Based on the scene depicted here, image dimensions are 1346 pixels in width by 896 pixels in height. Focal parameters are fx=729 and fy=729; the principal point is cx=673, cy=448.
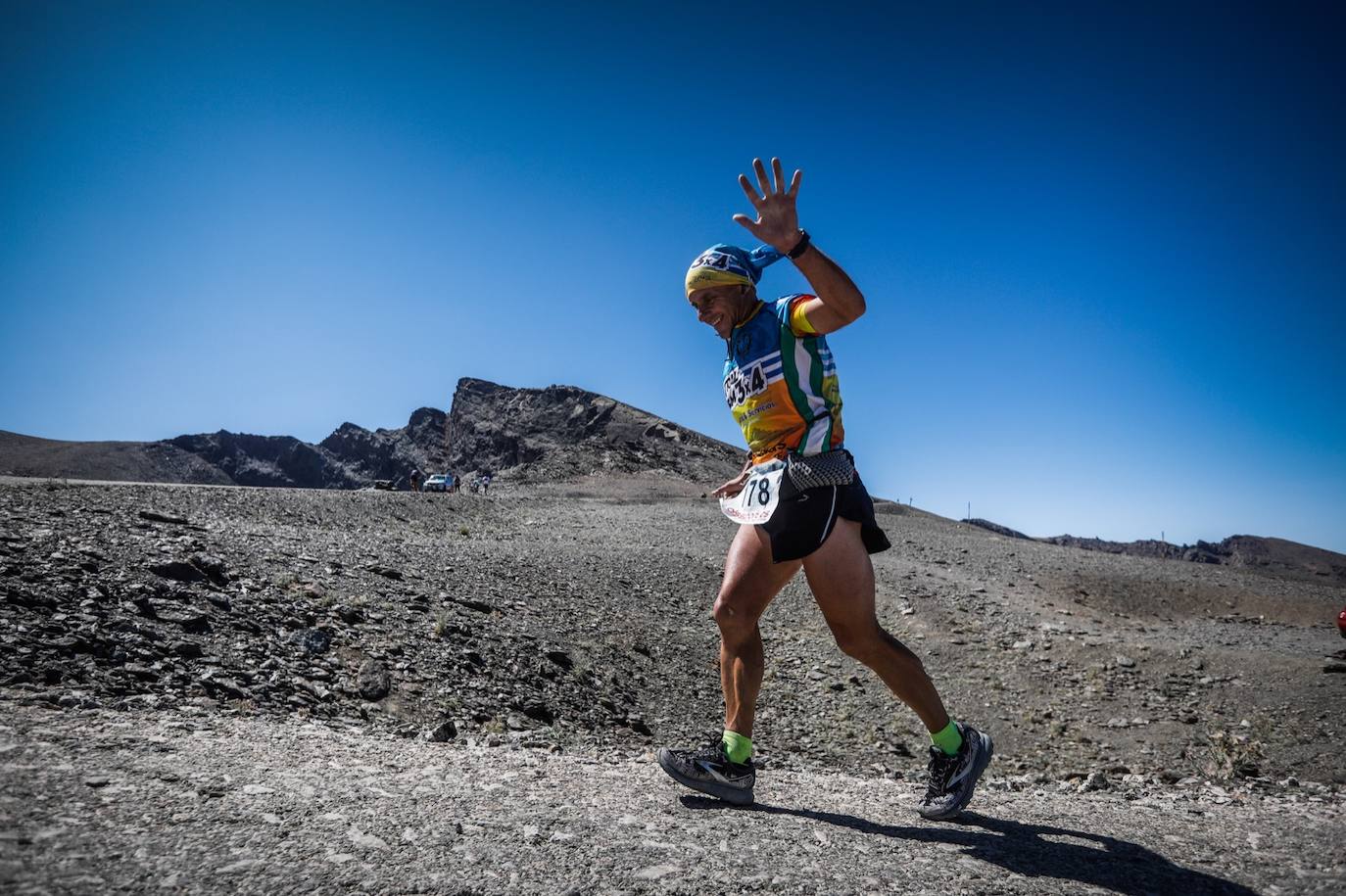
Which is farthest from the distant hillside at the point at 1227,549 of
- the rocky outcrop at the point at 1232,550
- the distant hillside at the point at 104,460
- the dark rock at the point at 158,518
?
the distant hillside at the point at 104,460

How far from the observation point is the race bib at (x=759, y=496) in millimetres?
3131

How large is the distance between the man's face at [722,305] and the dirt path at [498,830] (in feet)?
6.90

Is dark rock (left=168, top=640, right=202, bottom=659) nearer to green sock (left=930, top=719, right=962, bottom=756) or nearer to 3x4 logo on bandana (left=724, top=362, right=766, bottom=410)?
3x4 logo on bandana (left=724, top=362, right=766, bottom=410)

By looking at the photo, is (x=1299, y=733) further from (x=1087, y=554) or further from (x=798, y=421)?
(x=1087, y=554)

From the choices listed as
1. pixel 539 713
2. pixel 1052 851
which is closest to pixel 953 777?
pixel 1052 851

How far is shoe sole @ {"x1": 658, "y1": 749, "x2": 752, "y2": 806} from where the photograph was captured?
3.11 metres

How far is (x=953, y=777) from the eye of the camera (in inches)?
122

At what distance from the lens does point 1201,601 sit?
1205 centimetres

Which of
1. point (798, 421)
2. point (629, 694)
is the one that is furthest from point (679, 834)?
point (629, 694)

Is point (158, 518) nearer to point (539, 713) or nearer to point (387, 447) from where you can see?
point (539, 713)

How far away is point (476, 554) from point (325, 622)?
417 centimetres

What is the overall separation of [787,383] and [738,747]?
1616mm

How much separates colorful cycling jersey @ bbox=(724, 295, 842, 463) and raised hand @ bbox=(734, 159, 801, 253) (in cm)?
32

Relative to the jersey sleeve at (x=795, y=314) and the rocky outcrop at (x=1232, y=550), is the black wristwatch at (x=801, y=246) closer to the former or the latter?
the jersey sleeve at (x=795, y=314)
